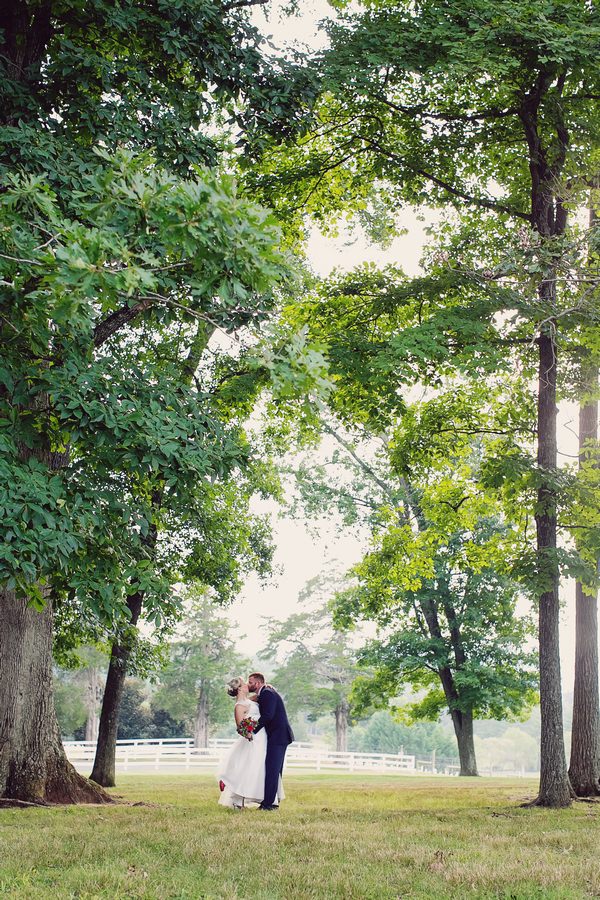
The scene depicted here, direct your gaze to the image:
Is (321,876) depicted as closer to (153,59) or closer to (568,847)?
(568,847)

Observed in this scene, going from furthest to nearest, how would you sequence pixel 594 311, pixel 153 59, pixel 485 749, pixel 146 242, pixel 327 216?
1. pixel 485 749
2. pixel 327 216
3. pixel 594 311
4. pixel 153 59
5. pixel 146 242

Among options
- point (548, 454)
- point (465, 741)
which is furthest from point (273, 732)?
point (465, 741)

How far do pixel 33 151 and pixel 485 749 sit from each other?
375 feet

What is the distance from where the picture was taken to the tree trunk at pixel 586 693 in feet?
46.6

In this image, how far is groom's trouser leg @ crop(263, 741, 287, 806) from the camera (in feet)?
36.2

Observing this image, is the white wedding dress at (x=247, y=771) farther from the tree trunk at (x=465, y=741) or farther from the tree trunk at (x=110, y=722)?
the tree trunk at (x=465, y=741)

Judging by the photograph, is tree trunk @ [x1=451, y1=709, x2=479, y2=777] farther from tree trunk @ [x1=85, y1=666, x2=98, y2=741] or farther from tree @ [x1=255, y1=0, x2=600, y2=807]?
tree trunk @ [x1=85, y1=666, x2=98, y2=741]

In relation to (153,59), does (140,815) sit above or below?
below

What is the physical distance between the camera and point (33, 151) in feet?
28.4

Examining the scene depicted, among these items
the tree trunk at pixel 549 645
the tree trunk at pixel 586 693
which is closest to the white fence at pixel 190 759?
the tree trunk at pixel 586 693

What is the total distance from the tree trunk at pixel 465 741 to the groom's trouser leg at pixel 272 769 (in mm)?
18349

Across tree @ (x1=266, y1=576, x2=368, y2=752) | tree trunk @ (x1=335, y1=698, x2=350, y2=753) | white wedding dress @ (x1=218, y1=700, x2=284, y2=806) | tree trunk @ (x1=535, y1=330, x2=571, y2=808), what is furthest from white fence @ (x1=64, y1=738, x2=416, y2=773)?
tree trunk @ (x1=535, y1=330, x2=571, y2=808)

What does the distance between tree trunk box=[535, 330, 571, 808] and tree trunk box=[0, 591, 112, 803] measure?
6783 millimetres

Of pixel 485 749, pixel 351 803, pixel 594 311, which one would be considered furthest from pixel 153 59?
pixel 485 749
